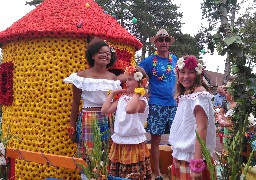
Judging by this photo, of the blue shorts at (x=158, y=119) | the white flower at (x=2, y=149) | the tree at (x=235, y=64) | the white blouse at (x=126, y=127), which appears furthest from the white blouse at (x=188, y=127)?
the blue shorts at (x=158, y=119)

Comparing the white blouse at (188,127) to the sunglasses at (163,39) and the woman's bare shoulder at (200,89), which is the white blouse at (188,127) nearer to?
the woman's bare shoulder at (200,89)

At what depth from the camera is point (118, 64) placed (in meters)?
5.69

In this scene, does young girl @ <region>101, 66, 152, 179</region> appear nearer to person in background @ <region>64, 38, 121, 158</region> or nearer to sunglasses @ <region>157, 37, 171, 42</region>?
person in background @ <region>64, 38, 121, 158</region>

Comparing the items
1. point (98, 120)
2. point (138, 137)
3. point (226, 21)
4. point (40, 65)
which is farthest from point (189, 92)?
point (40, 65)

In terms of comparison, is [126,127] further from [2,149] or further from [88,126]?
[2,149]

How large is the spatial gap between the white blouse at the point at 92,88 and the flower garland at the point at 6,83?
190 centimetres

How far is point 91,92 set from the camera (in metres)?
3.90

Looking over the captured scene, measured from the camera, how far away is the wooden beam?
3107 millimetres

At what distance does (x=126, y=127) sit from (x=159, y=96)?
133 centimetres

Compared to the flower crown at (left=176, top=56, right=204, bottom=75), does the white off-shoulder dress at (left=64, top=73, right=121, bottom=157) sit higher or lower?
lower

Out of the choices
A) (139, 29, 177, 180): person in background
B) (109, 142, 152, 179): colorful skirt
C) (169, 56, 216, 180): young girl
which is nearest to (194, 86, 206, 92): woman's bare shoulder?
(169, 56, 216, 180): young girl

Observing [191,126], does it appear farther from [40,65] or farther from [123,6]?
[123,6]

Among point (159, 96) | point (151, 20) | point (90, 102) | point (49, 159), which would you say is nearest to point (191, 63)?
point (90, 102)

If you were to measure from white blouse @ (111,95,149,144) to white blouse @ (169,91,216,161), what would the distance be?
0.74 meters
